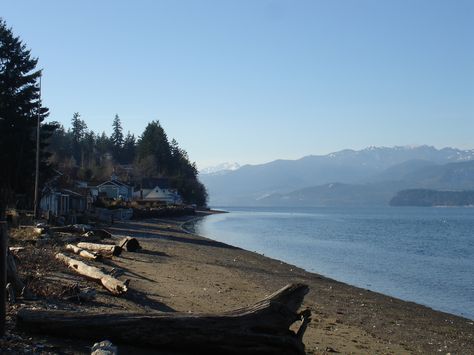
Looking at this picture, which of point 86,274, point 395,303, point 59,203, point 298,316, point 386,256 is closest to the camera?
point 298,316

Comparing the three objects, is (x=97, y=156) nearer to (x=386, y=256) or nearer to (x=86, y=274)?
(x=386, y=256)

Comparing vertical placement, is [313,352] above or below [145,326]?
below

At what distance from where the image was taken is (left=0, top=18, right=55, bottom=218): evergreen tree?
1703 inches

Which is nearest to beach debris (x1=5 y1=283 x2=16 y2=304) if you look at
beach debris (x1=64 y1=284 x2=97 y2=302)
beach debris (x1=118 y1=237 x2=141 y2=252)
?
beach debris (x1=64 y1=284 x2=97 y2=302)

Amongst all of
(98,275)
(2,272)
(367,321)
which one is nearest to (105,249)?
(98,275)

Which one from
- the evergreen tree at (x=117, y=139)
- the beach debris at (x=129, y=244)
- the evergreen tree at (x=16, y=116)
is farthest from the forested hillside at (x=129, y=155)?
the beach debris at (x=129, y=244)

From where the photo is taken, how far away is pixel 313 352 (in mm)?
10227

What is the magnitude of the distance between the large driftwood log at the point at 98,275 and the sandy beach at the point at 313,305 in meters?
0.22

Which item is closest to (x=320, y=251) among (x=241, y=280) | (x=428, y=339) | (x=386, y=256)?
(x=386, y=256)

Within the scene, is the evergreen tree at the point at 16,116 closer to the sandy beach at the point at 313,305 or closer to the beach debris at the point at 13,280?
the sandy beach at the point at 313,305

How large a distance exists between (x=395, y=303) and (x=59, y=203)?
138 ft

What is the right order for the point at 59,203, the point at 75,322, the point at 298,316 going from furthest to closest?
the point at 59,203, the point at 298,316, the point at 75,322

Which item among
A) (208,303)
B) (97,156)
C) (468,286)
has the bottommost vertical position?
(468,286)

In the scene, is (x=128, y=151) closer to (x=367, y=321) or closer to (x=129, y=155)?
(x=129, y=155)
